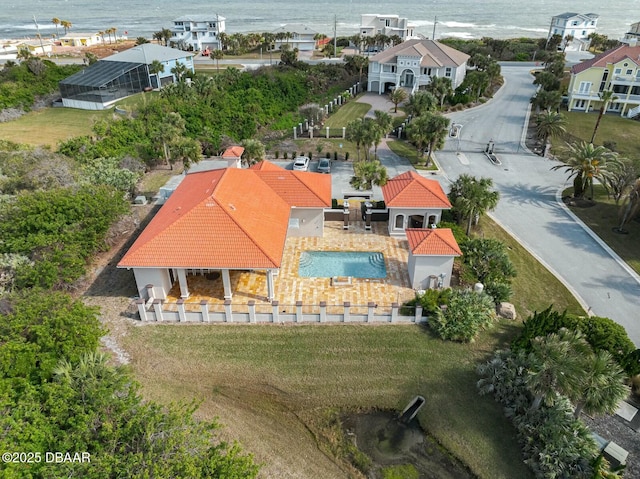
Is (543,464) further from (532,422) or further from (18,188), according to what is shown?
(18,188)

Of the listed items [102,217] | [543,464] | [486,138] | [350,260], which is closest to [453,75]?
[486,138]

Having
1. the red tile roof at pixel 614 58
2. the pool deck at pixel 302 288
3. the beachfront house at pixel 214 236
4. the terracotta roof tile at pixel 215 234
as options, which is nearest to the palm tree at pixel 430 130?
the pool deck at pixel 302 288

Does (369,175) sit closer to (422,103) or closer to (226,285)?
(226,285)

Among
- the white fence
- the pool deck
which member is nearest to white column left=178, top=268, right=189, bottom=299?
the pool deck

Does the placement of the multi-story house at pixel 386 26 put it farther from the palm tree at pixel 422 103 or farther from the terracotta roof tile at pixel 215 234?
the terracotta roof tile at pixel 215 234

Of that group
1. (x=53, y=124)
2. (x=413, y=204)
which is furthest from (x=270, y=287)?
(x=53, y=124)

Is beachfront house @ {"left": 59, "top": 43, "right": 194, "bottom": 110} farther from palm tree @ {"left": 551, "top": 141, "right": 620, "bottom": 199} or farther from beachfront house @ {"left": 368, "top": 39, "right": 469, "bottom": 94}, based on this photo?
palm tree @ {"left": 551, "top": 141, "right": 620, "bottom": 199}
